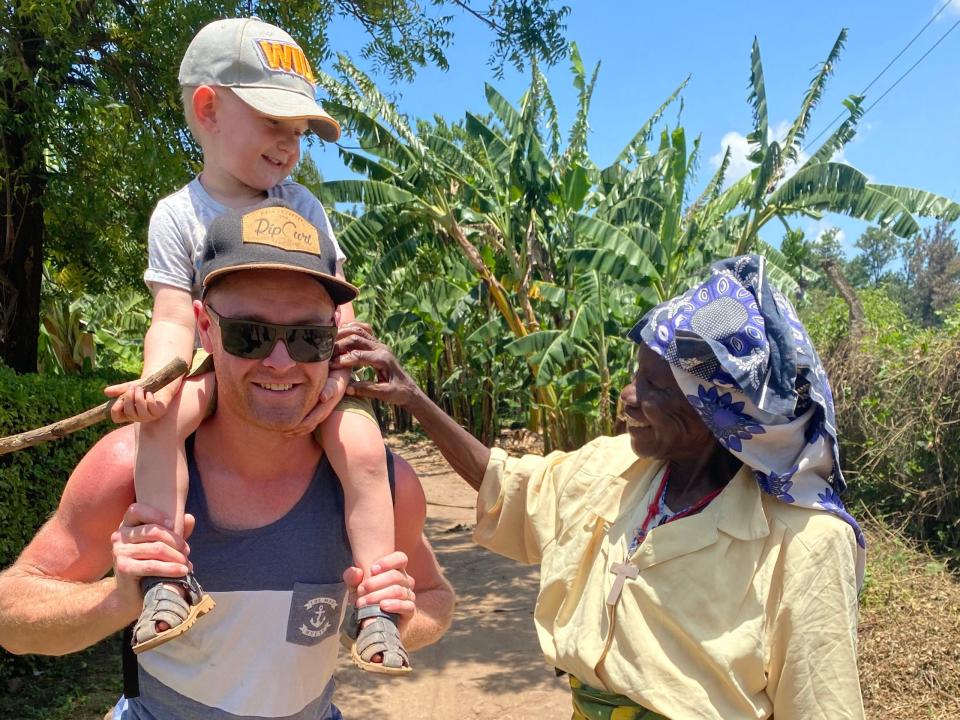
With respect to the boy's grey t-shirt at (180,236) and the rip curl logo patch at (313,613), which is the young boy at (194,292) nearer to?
the boy's grey t-shirt at (180,236)

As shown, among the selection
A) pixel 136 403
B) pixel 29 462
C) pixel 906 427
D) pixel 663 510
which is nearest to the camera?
pixel 136 403

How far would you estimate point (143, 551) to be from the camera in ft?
5.43

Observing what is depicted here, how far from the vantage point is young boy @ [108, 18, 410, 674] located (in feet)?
5.61

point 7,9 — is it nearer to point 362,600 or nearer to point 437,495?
point 362,600

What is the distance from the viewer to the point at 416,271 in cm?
1463

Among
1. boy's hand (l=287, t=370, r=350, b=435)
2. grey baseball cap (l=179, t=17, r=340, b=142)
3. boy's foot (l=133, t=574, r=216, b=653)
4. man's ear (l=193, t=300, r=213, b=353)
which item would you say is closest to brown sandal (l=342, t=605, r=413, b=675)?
boy's foot (l=133, t=574, r=216, b=653)

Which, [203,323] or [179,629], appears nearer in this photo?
[179,629]

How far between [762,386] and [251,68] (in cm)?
149

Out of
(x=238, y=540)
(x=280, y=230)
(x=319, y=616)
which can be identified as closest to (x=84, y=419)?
(x=238, y=540)

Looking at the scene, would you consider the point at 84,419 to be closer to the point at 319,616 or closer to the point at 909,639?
the point at 319,616

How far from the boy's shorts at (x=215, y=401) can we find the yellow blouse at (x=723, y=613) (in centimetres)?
73

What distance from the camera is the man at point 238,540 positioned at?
177 centimetres

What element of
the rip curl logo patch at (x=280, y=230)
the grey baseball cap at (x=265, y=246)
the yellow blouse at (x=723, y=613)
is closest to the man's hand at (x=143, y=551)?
the grey baseball cap at (x=265, y=246)

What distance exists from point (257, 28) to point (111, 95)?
3898 mm
